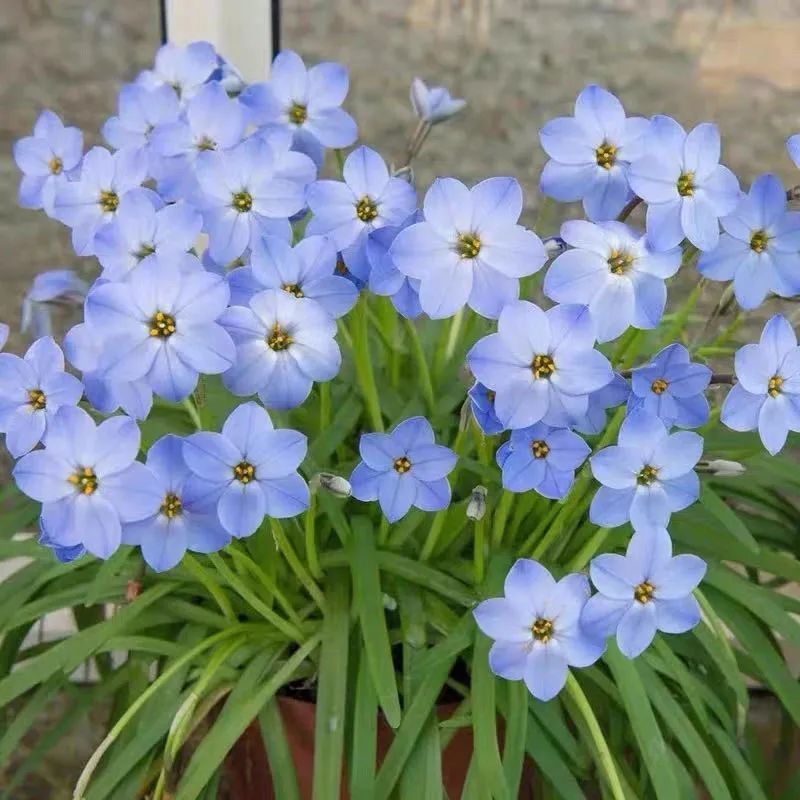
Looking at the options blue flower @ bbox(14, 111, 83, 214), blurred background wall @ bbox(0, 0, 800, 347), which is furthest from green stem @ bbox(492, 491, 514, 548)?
blurred background wall @ bbox(0, 0, 800, 347)

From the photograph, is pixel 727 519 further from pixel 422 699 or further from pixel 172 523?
pixel 172 523

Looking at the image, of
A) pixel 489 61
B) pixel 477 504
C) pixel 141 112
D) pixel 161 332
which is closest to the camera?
pixel 161 332

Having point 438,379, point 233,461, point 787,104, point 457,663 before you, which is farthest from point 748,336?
point 233,461

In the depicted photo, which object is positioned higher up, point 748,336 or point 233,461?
point 233,461

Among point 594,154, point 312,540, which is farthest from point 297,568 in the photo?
point 594,154

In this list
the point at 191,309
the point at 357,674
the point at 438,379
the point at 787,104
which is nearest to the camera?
the point at 191,309

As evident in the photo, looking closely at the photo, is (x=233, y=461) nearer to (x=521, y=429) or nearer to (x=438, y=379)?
(x=521, y=429)

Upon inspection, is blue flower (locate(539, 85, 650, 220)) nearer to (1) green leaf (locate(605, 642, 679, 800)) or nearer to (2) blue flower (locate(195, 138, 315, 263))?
(2) blue flower (locate(195, 138, 315, 263))
